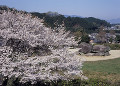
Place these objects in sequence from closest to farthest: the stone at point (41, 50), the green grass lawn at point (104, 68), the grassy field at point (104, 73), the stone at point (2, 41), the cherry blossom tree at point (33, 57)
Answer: the cherry blossom tree at point (33, 57)
the stone at point (2, 41)
the stone at point (41, 50)
the grassy field at point (104, 73)
the green grass lawn at point (104, 68)

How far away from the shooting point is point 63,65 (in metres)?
6.00

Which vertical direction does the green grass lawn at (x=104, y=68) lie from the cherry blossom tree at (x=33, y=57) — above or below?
below

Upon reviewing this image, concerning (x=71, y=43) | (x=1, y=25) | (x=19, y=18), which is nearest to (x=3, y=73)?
(x=1, y=25)

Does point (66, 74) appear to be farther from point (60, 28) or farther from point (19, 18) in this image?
point (19, 18)

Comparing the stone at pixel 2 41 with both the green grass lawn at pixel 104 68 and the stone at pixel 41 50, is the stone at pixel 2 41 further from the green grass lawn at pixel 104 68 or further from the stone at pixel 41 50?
the green grass lawn at pixel 104 68

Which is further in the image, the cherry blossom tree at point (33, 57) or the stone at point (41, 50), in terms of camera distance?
the stone at point (41, 50)

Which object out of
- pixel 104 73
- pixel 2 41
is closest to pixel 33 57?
pixel 2 41

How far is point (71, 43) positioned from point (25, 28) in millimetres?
1958

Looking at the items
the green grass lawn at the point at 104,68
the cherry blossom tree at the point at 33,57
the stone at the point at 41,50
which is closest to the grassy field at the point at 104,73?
the green grass lawn at the point at 104,68

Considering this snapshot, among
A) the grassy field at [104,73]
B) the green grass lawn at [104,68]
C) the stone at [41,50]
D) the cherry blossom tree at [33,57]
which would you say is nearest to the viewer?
the cherry blossom tree at [33,57]

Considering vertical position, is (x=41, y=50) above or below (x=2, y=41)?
below

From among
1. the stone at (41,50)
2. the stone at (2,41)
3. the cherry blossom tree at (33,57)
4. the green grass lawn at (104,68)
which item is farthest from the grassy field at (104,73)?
the stone at (2,41)

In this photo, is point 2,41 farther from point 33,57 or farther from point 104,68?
point 104,68

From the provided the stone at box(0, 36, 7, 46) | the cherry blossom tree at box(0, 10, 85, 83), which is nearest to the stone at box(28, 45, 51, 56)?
the cherry blossom tree at box(0, 10, 85, 83)
